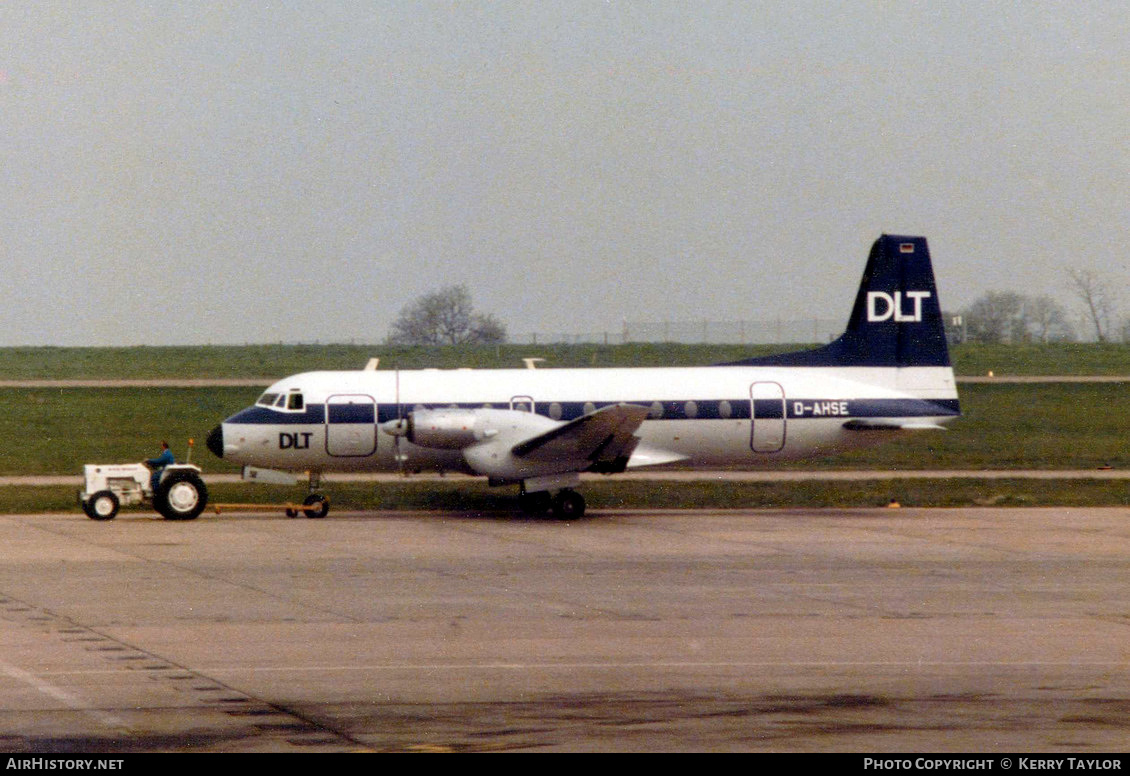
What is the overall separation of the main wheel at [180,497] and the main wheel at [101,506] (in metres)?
0.84

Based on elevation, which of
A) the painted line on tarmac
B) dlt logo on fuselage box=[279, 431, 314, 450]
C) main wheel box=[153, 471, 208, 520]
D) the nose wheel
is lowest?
the painted line on tarmac

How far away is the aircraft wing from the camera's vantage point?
25953 mm

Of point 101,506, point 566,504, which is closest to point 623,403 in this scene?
point 566,504

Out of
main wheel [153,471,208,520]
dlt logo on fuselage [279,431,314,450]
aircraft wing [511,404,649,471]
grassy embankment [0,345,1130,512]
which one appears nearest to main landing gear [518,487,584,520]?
aircraft wing [511,404,649,471]

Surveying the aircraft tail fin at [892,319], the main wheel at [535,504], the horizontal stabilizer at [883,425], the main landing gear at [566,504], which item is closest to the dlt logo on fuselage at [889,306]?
the aircraft tail fin at [892,319]

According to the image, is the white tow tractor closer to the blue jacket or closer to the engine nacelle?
the blue jacket

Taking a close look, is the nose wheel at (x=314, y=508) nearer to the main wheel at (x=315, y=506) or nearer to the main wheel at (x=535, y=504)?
the main wheel at (x=315, y=506)

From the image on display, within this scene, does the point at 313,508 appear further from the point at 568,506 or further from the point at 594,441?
the point at 594,441

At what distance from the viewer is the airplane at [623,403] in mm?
27578

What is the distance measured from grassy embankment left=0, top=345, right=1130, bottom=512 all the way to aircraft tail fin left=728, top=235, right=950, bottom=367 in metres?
3.76

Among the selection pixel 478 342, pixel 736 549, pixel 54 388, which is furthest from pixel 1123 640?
pixel 54 388

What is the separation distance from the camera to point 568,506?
27.6 meters
